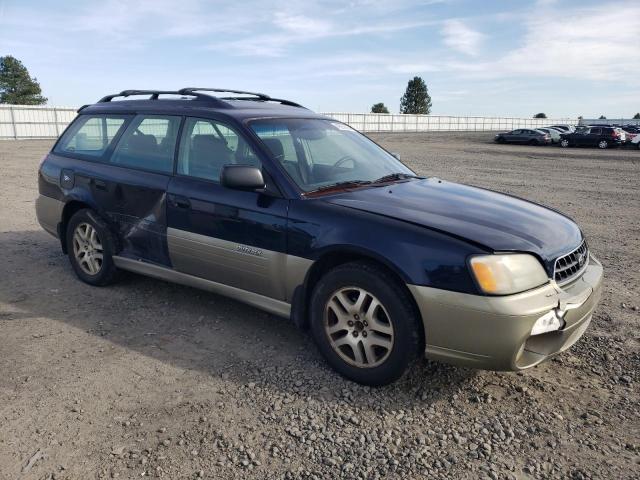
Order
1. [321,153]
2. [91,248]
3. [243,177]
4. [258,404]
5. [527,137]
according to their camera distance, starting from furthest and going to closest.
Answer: [527,137] < [91,248] < [321,153] < [243,177] < [258,404]

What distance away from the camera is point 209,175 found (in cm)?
421

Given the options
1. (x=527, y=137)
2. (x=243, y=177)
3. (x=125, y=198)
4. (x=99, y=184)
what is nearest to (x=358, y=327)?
(x=243, y=177)

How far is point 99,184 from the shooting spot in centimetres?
497

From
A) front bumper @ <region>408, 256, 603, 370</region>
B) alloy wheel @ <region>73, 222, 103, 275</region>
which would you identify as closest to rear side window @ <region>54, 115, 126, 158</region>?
alloy wheel @ <region>73, 222, 103, 275</region>

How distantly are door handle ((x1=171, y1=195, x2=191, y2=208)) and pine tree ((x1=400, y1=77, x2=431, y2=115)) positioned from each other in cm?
10000

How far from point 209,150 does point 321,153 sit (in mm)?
887

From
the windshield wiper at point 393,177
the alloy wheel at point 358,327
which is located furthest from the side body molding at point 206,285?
the windshield wiper at point 393,177

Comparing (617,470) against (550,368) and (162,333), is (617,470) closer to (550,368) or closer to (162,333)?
(550,368)

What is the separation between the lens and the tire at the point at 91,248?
4.99 meters

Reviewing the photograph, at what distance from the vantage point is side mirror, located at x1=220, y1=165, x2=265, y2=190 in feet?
12.1

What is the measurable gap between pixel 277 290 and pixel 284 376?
0.59 m

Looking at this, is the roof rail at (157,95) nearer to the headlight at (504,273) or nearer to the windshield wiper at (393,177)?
the windshield wiper at (393,177)

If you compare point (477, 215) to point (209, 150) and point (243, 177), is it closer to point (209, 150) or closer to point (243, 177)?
point (243, 177)

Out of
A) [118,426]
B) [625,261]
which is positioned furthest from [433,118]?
[118,426]
